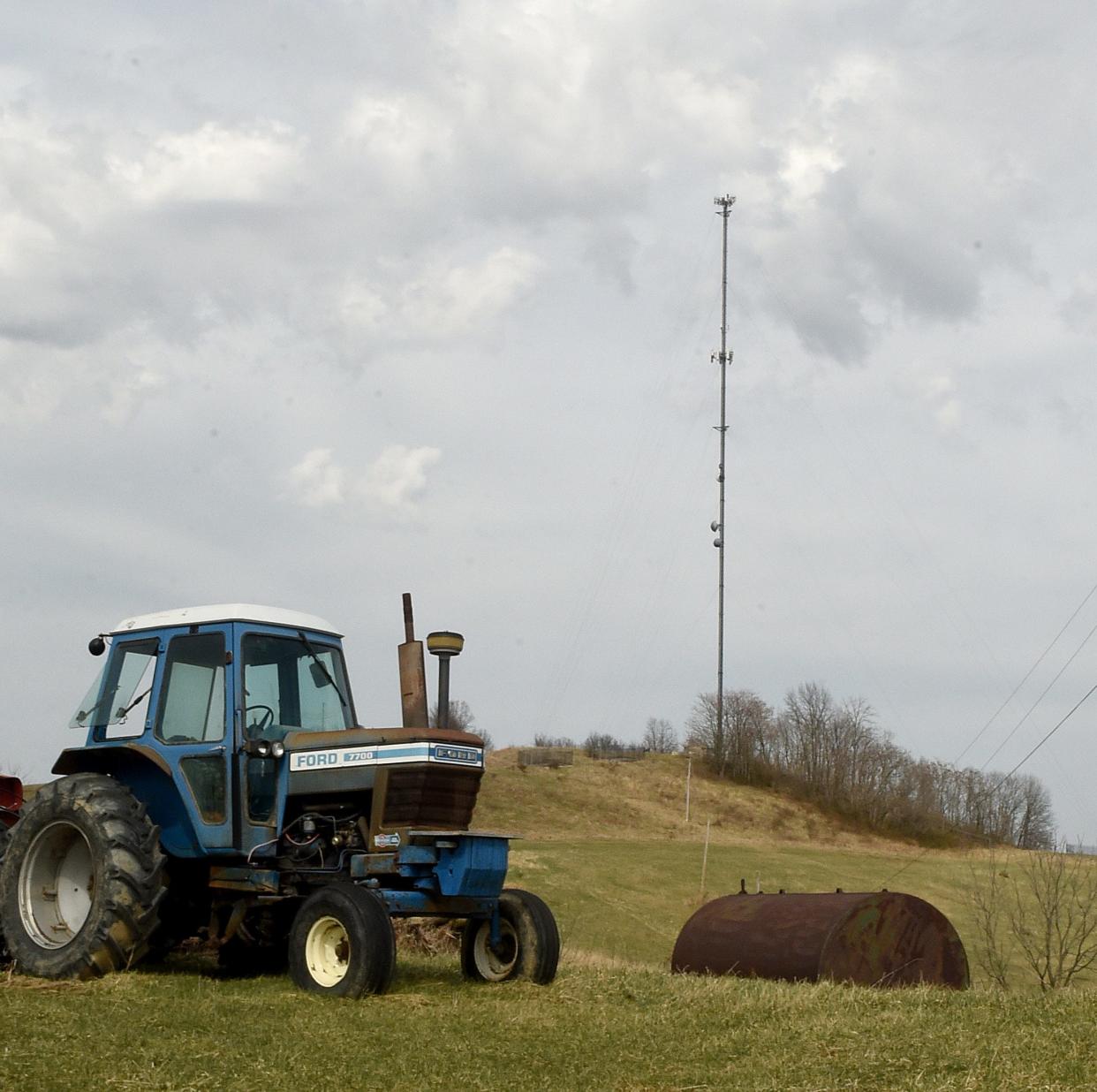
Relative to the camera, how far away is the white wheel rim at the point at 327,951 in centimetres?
994

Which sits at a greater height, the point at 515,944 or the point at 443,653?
the point at 443,653

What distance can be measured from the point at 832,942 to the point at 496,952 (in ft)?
8.79

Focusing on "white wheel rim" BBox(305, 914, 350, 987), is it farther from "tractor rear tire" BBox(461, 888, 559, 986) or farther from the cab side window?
the cab side window

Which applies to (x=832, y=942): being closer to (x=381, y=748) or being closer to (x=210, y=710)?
(x=381, y=748)

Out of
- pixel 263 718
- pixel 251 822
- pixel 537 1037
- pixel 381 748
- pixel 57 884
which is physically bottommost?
pixel 537 1037

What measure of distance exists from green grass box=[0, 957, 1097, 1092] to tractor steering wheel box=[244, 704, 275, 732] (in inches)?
78.2

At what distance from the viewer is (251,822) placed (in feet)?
36.1

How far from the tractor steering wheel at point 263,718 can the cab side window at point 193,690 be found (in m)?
0.22

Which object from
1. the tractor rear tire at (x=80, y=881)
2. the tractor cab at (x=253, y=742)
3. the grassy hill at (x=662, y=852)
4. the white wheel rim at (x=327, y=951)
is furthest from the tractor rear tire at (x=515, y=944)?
the grassy hill at (x=662, y=852)

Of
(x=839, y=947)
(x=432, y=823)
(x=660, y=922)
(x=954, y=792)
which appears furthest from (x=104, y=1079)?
(x=954, y=792)

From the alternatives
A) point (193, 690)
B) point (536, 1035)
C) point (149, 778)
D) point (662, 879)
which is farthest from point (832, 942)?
point (662, 879)

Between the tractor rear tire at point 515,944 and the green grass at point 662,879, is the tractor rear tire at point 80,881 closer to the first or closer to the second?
the tractor rear tire at point 515,944

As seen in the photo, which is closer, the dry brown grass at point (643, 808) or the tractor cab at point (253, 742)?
the tractor cab at point (253, 742)

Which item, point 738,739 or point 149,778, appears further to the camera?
point 738,739
